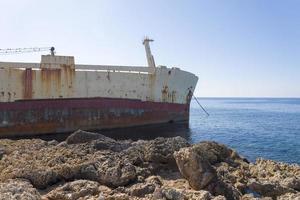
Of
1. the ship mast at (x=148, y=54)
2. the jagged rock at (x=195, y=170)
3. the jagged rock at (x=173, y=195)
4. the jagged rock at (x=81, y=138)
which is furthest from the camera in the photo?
the ship mast at (x=148, y=54)

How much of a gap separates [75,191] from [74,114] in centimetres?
1809

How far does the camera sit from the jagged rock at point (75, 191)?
22.3 ft

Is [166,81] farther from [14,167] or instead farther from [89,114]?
[14,167]

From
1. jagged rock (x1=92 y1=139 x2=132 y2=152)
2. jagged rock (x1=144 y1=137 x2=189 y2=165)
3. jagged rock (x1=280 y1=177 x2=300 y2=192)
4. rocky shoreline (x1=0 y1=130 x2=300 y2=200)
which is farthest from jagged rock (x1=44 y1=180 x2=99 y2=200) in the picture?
jagged rock (x1=280 y1=177 x2=300 y2=192)

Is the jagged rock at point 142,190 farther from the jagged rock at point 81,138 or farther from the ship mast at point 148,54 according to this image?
the ship mast at point 148,54

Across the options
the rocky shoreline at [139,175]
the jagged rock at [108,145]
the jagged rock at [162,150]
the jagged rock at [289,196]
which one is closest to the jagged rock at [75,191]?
the rocky shoreline at [139,175]

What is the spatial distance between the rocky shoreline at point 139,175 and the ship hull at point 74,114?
41.7ft

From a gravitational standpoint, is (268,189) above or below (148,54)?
below

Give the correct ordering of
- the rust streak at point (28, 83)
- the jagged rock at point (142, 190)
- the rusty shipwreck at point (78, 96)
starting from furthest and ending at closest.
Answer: the rust streak at point (28, 83) < the rusty shipwreck at point (78, 96) < the jagged rock at point (142, 190)

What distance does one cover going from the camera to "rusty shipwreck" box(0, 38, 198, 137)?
23.0 m

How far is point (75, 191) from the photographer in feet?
23.0

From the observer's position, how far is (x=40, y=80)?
78.5 ft

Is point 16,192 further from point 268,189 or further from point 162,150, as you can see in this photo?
point 268,189

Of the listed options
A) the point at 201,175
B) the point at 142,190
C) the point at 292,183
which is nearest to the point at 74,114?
the point at 201,175
